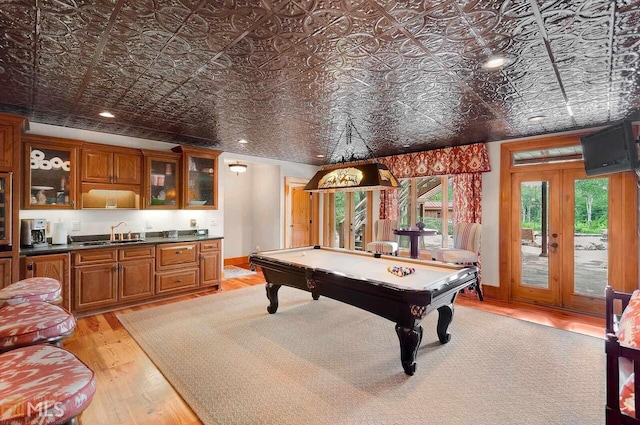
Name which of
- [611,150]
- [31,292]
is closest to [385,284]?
[31,292]

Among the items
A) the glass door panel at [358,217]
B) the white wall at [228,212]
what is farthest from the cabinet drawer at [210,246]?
the glass door panel at [358,217]

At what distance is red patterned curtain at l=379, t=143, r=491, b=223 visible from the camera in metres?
4.81

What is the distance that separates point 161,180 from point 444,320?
448cm

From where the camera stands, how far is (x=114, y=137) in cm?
446

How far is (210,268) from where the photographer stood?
16.3 feet

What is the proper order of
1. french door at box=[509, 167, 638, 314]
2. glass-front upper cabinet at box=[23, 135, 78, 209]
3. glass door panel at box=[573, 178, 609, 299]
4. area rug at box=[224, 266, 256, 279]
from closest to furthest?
glass-front upper cabinet at box=[23, 135, 78, 209] < french door at box=[509, 167, 638, 314] < glass door panel at box=[573, 178, 609, 299] < area rug at box=[224, 266, 256, 279]

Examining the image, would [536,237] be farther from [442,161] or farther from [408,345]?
[408,345]

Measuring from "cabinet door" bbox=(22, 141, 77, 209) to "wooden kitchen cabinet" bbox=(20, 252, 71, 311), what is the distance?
0.72 meters

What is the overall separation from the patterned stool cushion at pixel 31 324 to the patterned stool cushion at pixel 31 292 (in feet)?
0.50

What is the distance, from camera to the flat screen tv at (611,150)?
310 cm

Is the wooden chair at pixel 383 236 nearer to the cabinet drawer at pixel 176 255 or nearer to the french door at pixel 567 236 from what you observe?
the french door at pixel 567 236

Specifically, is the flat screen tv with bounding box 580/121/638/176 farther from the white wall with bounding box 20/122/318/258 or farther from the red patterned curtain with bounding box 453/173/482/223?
the white wall with bounding box 20/122/318/258

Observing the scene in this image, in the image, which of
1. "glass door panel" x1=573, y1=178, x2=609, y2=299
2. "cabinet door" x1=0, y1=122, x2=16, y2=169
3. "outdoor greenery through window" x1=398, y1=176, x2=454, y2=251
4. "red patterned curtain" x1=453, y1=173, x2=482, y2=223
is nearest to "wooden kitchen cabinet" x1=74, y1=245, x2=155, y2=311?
"cabinet door" x1=0, y1=122, x2=16, y2=169

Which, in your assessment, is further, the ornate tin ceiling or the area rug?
the area rug
